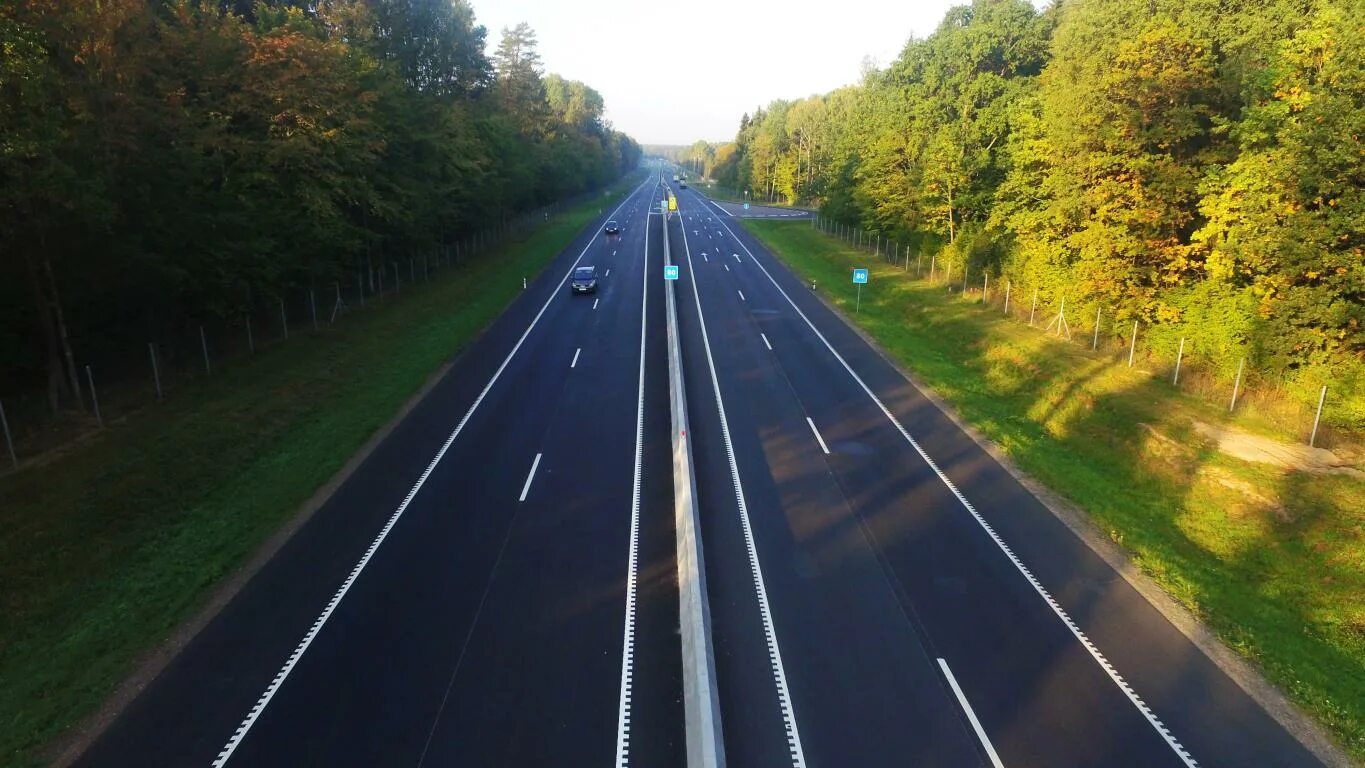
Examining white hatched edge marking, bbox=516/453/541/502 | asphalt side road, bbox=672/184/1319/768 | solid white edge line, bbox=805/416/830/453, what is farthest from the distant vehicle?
white hatched edge marking, bbox=516/453/541/502

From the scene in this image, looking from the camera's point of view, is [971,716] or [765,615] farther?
[765,615]

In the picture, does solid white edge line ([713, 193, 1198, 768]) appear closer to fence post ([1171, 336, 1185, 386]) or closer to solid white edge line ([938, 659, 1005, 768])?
solid white edge line ([938, 659, 1005, 768])

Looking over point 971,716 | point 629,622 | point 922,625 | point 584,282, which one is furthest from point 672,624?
point 584,282

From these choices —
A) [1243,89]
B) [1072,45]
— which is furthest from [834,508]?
[1072,45]

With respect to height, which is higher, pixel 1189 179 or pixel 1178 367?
pixel 1189 179

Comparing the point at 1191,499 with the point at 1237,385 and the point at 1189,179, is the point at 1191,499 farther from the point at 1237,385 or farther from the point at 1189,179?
the point at 1189,179

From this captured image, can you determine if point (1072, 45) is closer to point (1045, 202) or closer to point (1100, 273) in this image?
point (1045, 202)
